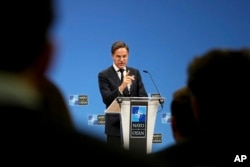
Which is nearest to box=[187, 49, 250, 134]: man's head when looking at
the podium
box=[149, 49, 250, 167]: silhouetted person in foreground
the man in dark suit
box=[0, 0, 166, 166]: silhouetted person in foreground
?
box=[149, 49, 250, 167]: silhouetted person in foreground

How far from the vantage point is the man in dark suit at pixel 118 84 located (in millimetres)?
3383

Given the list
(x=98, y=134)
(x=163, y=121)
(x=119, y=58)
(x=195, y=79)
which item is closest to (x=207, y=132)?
(x=195, y=79)

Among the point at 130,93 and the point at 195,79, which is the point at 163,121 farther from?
the point at 195,79

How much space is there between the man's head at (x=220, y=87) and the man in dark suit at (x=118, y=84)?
8.20 ft

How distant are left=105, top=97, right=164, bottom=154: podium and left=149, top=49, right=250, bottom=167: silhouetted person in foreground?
237 cm

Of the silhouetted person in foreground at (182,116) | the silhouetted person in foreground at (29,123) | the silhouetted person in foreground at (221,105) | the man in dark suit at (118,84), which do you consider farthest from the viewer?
the man in dark suit at (118,84)

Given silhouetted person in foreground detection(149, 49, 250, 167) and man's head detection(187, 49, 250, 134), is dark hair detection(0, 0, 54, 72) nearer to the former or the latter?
silhouetted person in foreground detection(149, 49, 250, 167)

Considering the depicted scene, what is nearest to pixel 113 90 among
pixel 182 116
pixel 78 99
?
pixel 78 99

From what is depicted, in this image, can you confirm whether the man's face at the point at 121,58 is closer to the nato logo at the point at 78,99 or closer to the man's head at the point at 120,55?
the man's head at the point at 120,55

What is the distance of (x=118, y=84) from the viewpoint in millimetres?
3475

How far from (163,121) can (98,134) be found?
170 inches

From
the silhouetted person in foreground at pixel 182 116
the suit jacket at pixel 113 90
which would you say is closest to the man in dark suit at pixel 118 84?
the suit jacket at pixel 113 90

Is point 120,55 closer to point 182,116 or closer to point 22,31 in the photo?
point 182,116

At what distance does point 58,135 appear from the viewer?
240mm
